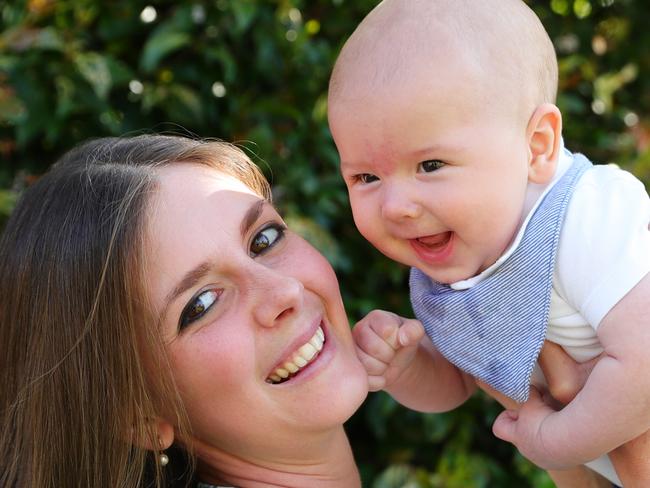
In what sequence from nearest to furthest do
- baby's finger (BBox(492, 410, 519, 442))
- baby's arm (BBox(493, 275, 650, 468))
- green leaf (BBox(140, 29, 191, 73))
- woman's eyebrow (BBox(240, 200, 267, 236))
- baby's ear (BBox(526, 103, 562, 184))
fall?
baby's arm (BBox(493, 275, 650, 468)) < baby's ear (BBox(526, 103, 562, 184)) < baby's finger (BBox(492, 410, 519, 442)) < woman's eyebrow (BBox(240, 200, 267, 236)) < green leaf (BBox(140, 29, 191, 73))

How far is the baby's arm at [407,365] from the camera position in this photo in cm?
206

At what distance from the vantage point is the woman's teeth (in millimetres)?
1950

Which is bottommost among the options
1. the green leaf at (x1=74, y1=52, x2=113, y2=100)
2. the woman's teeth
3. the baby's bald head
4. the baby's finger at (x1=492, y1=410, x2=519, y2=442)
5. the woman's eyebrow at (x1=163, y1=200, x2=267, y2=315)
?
the baby's finger at (x1=492, y1=410, x2=519, y2=442)

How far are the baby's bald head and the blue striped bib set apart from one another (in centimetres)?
20

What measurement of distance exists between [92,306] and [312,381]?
0.47 metres

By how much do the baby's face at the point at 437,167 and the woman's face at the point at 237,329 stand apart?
276 millimetres

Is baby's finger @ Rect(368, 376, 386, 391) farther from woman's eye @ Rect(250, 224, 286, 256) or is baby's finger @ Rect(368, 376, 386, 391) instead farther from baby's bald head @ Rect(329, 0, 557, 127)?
baby's bald head @ Rect(329, 0, 557, 127)

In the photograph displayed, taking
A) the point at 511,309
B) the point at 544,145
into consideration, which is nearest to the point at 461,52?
the point at 544,145

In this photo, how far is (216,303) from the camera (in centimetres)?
193

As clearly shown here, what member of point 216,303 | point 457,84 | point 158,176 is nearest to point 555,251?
point 457,84

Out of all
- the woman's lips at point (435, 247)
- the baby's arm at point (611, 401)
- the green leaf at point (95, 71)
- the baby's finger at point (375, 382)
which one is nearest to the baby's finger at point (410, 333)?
the baby's finger at point (375, 382)

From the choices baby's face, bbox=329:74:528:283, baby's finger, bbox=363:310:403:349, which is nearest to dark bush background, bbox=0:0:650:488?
baby's finger, bbox=363:310:403:349

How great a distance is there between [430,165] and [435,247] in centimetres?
17

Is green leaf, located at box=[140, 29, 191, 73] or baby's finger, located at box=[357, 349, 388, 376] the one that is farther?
green leaf, located at box=[140, 29, 191, 73]
